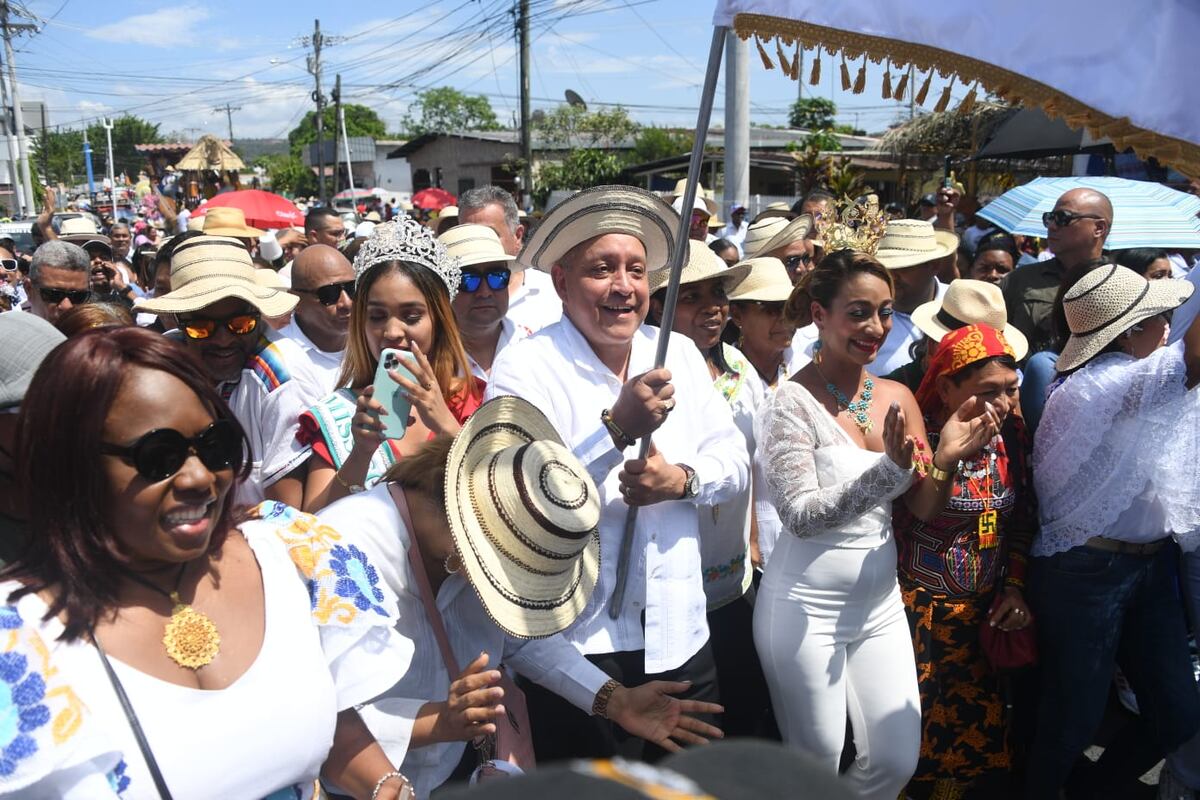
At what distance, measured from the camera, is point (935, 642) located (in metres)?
3.30

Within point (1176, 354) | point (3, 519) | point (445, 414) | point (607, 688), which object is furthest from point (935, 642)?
point (3, 519)

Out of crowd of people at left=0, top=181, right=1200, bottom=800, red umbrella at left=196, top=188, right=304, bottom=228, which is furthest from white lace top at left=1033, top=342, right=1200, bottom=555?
red umbrella at left=196, top=188, right=304, bottom=228

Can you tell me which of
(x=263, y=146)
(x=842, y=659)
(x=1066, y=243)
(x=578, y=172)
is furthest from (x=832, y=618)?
(x=263, y=146)

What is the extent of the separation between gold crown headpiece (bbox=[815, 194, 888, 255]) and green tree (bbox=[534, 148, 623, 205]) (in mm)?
24148

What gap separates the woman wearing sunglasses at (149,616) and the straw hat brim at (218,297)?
79.1 inches

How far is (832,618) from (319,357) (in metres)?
2.44

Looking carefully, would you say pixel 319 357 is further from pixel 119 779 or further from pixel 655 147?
pixel 655 147

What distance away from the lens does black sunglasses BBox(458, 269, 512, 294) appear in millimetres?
3941

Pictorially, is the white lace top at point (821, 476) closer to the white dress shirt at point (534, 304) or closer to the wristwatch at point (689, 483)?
the wristwatch at point (689, 483)

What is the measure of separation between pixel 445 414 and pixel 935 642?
1.98 metres

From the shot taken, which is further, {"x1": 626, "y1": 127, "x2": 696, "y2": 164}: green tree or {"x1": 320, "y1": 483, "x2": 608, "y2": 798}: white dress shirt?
{"x1": 626, "y1": 127, "x2": 696, "y2": 164}: green tree

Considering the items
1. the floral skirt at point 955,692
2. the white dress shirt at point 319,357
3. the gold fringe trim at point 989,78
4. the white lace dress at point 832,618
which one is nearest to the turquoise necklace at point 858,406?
the white lace dress at point 832,618

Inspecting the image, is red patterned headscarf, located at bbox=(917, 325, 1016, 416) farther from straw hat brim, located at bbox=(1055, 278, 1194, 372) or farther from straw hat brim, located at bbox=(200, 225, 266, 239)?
straw hat brim, located at bbox=(200, 225, 266, 239)

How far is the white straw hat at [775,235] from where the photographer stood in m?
5.59
